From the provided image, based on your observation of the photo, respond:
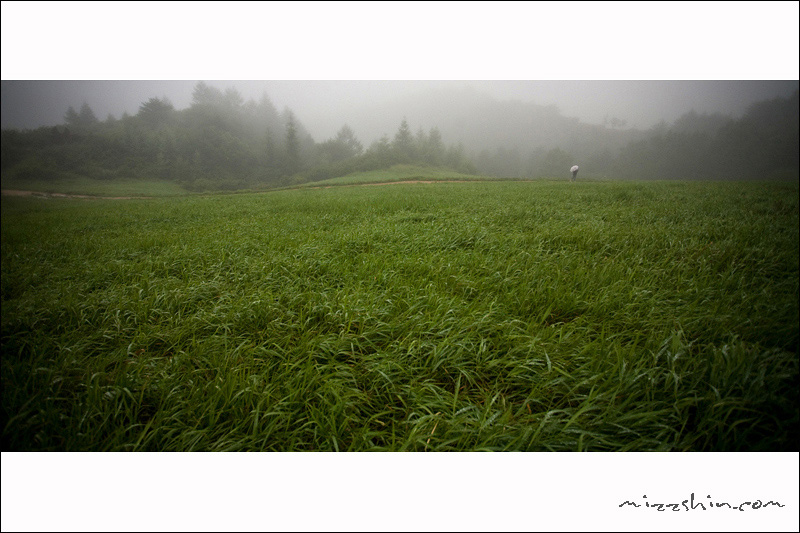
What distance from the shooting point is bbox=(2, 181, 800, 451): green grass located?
134 centimetres

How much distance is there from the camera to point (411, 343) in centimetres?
180

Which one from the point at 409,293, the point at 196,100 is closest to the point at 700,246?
the point at 409,293

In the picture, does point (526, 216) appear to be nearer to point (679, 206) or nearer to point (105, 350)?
point (679, 206)

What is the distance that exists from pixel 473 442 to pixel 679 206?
7.23m

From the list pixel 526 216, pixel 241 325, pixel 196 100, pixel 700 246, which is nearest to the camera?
pixel 241 325

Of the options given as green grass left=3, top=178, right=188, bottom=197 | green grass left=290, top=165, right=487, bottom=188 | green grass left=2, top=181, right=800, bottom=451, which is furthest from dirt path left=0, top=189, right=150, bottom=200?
green grass left=290, top=165, right=487, bottom=188

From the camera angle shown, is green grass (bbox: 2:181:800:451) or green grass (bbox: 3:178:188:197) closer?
green grass (bbox: 2:181:800:451)

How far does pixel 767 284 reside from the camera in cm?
242

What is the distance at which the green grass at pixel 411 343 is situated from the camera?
134 centimetres

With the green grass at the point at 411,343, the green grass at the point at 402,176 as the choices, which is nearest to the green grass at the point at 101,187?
the green grass at the point at 411,343

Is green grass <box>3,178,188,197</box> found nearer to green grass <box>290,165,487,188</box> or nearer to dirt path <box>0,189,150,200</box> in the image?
dirt path <box>0,189,150,200</box>

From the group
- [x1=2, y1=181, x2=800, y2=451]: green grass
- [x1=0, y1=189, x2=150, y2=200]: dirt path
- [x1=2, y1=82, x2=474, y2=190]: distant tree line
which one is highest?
[x1=2, y1=82, x2=474, y2=190]: distant tree line

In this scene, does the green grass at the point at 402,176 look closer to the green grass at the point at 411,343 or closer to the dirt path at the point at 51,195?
the dirt path at the point at 51,195

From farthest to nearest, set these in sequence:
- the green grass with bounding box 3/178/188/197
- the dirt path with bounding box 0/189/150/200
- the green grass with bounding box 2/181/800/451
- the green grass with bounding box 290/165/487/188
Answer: the green grass with bounding box 290/165/487/188 < the green grass with bounding box 3/178/188/197 < the dirt path with bounding box 0/189/150/200 < the green grass with bounding box 2/181/800/451
